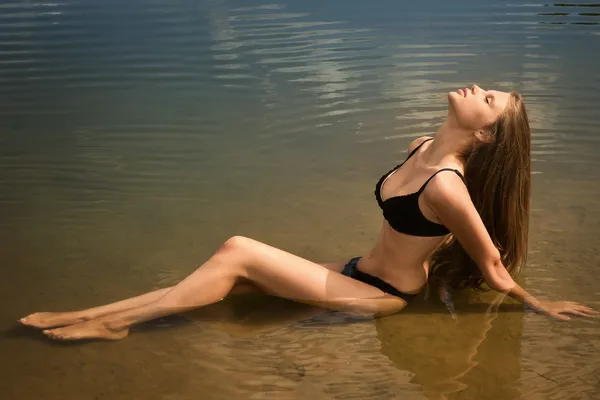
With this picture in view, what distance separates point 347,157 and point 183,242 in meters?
1.86

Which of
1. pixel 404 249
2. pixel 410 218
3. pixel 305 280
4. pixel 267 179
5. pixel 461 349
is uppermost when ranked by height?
pixel 410 218

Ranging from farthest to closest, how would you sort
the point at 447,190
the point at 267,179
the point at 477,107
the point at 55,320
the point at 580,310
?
the point at 267,179
the point at 580,310
the point at 55,320
the point at 477,107
the point at 447,190

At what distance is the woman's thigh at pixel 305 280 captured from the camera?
4.07m

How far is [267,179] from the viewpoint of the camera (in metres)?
6.16

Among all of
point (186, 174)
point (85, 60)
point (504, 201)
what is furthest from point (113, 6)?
point (504, 201)

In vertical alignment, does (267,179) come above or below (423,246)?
below

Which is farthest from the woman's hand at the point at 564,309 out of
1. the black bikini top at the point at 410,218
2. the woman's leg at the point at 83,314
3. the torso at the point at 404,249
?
the woman's leg at the point at 83,314

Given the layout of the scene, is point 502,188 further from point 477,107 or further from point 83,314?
point 83,314

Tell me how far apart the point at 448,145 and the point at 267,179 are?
246cm

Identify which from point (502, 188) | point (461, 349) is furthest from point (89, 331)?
point (502, 188)

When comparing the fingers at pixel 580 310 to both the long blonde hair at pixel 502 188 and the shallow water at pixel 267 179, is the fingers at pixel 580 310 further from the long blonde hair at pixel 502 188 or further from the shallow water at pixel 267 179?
the long blonde hair at pixel 502 188

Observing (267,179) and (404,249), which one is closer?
(404,249)

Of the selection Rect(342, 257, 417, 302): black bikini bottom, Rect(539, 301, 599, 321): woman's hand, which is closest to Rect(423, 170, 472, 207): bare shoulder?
Rect(342, 257, 417, 302): black bikini bottom

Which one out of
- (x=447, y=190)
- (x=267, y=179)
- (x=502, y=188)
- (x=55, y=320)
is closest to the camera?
(x=447, y=190)
